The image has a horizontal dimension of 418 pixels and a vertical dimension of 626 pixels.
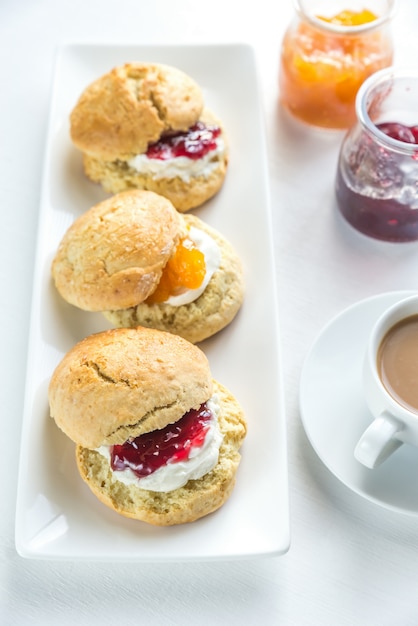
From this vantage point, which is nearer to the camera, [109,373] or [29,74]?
[109,373]

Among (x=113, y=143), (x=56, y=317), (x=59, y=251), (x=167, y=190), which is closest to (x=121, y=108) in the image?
(x=113, y=143)

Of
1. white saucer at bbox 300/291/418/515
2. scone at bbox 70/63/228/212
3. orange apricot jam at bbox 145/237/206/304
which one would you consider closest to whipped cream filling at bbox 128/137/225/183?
scone at bbox 70/63/228/212

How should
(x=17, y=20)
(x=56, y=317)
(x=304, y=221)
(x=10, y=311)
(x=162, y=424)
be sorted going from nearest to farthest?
(x=162, y=424) < (x=56, y=317) < (x=10, y=311) < (x=304, y=221) < (x=17, y=20)

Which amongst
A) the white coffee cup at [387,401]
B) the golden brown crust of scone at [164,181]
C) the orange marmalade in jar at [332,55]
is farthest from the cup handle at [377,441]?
the orange marmalade in jar at [332,55]

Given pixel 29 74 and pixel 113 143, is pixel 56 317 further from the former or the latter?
pixel 29 74

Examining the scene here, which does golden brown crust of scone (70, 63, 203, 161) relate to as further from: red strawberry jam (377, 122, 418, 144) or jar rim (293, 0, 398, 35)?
red strawberry jam (377, 122, 418, 144)

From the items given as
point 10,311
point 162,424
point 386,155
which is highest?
point 386,155
